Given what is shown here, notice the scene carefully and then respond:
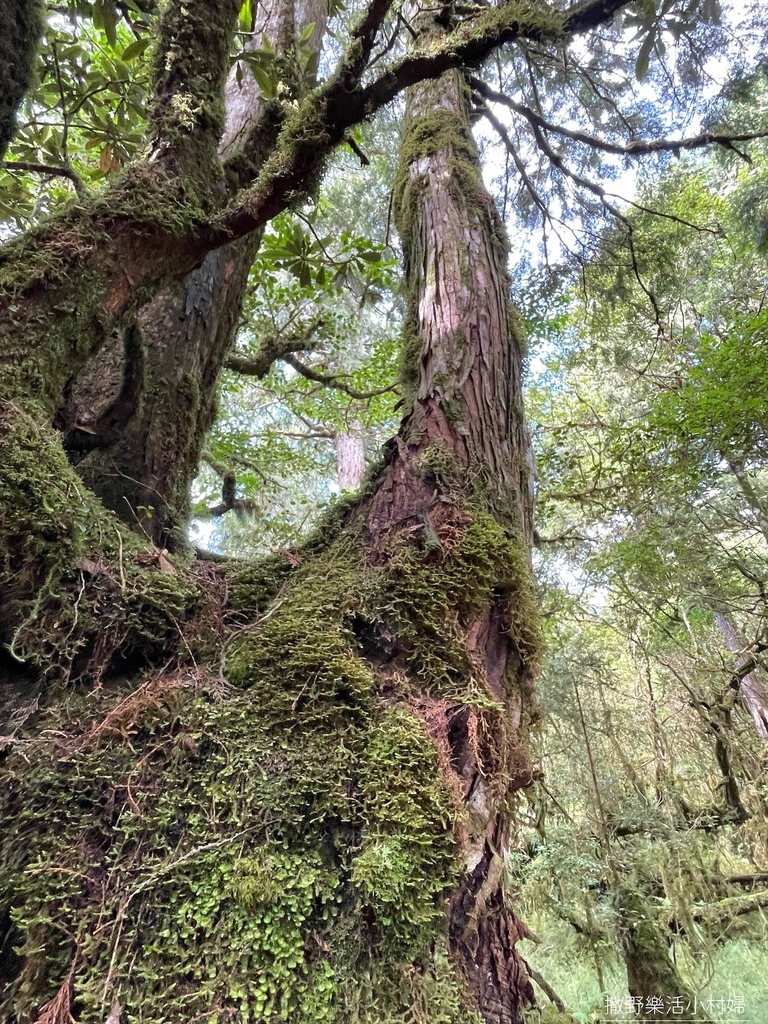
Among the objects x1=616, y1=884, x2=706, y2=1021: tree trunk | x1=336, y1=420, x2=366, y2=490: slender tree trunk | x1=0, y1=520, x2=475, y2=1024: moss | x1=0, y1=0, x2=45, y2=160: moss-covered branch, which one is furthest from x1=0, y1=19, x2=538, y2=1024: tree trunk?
x1=336, y1=420, x2=366, y2=490: slender tree trunk

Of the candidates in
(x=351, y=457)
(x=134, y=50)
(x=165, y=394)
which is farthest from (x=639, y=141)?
(x=351, y=457)

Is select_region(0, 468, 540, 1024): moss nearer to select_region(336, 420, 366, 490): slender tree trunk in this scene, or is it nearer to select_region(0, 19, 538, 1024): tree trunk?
select_region(0, 19, 538, 1024): tree trunk

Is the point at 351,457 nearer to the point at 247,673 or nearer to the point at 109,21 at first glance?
the point at 109,21

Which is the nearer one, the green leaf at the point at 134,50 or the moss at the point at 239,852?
the moss at the point at 239,852

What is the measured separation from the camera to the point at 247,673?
4.34ft

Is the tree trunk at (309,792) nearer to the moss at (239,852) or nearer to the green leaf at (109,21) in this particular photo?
the moss at (239,852)

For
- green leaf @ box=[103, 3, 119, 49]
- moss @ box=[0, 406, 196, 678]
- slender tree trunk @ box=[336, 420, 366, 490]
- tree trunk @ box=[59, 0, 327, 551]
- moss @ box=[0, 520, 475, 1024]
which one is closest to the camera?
moss @ box=[0, 520, 475, 1024]

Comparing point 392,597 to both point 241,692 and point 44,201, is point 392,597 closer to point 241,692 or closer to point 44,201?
point 241,692

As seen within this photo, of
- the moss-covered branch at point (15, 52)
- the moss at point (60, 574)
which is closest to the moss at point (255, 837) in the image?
the moss at point (60, 574)

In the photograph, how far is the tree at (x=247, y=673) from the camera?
0.97m

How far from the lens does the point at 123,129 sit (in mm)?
3061

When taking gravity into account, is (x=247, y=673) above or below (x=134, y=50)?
below

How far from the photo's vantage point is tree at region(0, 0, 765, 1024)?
97 centimetres

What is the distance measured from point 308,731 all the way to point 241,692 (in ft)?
0.64
